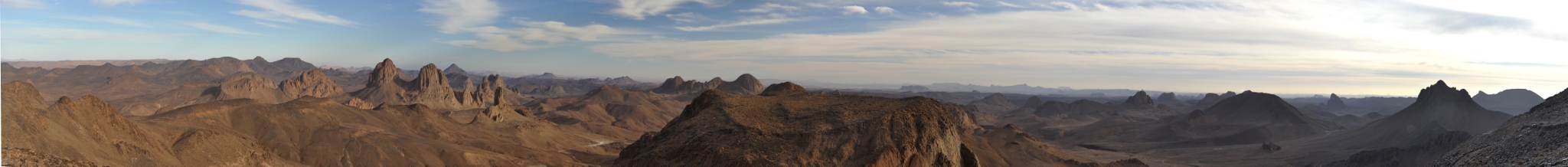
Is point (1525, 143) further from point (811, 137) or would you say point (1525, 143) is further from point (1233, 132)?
point (1233, 132)

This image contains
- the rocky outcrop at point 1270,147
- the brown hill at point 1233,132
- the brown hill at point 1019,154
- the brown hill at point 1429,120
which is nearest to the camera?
the brown hill at point 1019,154

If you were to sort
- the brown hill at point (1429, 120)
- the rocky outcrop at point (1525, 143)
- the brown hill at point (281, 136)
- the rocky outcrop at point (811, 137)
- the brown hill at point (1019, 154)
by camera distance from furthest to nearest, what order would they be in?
1. the brown hill at point (1429, 120)
2. the brown hill at point (1019, 154)
3. the brown hill at point (281, 136)
4. the rocky outcrop at point (1525, 143)
5. the rocky outcrop at point (811, 137)

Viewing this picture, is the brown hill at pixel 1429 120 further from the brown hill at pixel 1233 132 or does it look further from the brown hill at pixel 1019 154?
the brown hill at pixel 1019 154

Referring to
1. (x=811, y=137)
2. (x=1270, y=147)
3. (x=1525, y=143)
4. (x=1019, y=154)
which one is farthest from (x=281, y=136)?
(x=1270, y=147)

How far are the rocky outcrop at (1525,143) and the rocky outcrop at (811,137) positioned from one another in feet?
104

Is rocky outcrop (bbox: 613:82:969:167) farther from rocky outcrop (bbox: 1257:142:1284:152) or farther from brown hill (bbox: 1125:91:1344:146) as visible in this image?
brown hill (bbox: 1125:91:1344:146)

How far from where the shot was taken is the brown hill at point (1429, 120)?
143375 mm

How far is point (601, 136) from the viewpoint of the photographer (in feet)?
500

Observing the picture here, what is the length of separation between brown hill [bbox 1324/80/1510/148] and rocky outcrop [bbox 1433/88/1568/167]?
254ft

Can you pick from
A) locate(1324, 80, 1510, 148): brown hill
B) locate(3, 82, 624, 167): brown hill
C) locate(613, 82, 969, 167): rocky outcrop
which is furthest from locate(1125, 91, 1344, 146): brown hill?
locate(613, 82, 969, 167): rocky outcrop

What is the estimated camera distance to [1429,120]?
6191 inches

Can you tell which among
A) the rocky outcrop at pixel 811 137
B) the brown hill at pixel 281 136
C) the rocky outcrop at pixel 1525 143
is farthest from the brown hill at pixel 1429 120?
the brown hill at pixel 281 136

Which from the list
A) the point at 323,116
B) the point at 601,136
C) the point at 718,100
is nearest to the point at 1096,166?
the point at 718,100

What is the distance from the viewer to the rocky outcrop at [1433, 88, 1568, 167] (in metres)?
47.0
